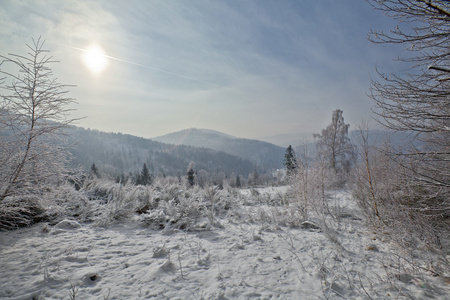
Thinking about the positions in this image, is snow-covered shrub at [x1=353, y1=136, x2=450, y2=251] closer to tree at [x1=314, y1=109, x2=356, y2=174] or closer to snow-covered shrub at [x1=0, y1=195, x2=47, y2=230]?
snow-covered shrub at [x1=0, y1=195, x2=47, y2=230]

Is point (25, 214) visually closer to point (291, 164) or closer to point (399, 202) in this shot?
point (399, 202)

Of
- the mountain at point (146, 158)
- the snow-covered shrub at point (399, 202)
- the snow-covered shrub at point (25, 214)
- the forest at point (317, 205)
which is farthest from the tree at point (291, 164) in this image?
the mountain at point (146, 158)

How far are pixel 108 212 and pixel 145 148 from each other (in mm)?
155338

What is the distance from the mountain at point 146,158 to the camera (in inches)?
4075

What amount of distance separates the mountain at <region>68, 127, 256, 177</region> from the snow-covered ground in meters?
82.8

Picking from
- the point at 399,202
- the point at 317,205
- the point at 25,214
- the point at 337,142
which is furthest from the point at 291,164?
the point at 25,214

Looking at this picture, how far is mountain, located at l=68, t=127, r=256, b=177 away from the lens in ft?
340

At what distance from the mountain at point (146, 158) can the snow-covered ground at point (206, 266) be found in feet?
272

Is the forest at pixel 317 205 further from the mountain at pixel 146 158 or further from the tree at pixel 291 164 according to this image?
the mountain at pixel 146 158

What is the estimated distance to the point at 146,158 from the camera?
389 feet

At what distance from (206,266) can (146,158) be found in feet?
410

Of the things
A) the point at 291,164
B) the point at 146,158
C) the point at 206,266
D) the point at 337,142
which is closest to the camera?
the point at 206,266

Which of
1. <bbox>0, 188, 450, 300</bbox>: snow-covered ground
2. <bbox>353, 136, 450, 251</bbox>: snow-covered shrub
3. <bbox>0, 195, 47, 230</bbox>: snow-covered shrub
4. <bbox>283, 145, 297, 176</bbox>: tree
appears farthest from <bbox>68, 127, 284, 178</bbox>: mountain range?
<bbox>0, 188, 450, 300</bbox>: snow-covered ground

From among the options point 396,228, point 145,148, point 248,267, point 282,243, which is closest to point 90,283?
point 248,267
